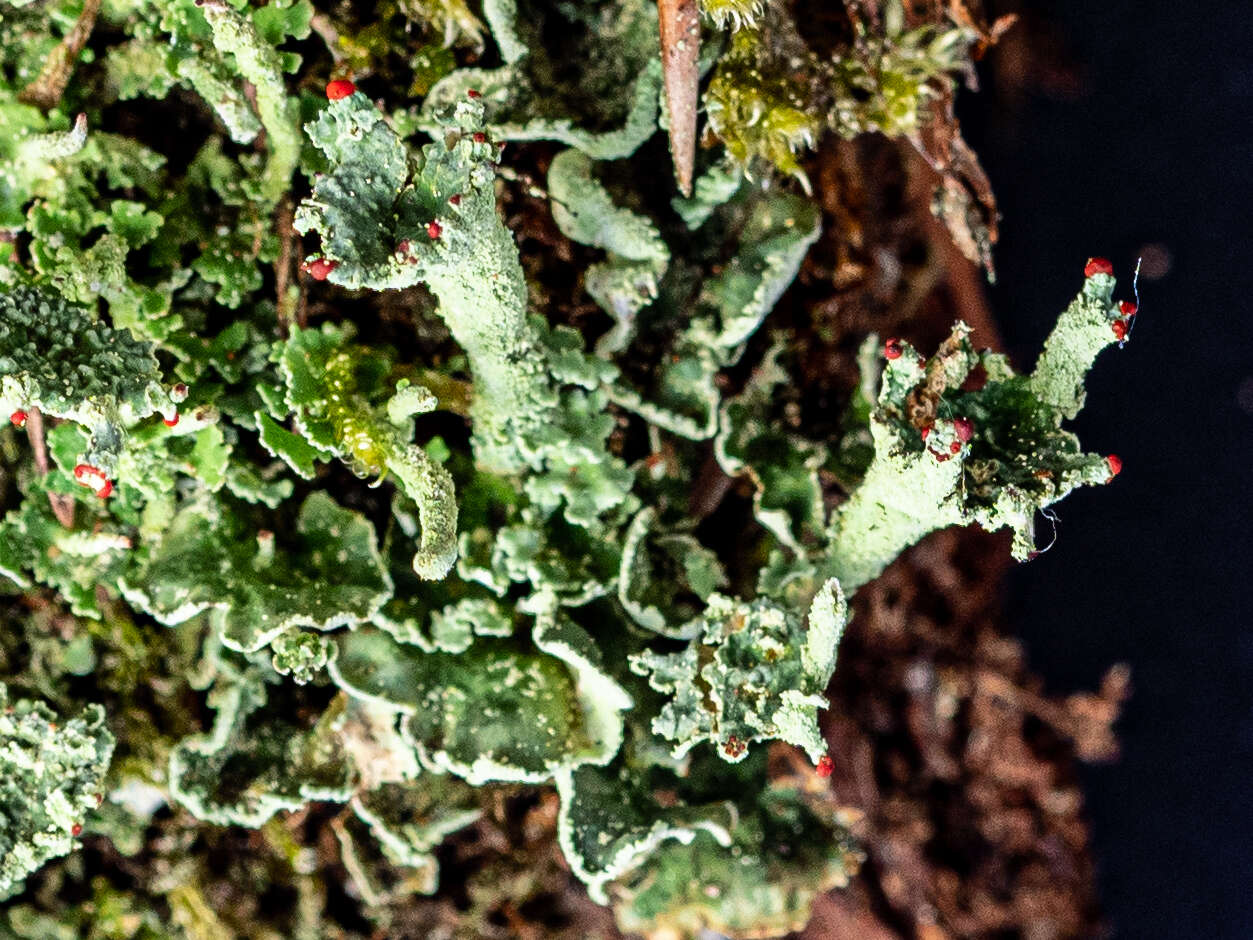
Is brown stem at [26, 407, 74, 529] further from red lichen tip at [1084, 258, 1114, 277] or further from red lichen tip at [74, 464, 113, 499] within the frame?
red lichen tip at [1084, 258, 1114, 277]

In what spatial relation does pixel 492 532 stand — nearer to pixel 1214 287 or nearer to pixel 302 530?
pixel 302 530

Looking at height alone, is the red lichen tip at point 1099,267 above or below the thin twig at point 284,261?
above

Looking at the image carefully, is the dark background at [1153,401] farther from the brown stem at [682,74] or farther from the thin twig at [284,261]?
the thin twig at [284,261]

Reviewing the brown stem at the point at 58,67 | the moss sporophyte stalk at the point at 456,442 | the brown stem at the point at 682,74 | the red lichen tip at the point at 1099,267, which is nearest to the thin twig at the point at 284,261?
the moss sporophyte stalk at the point at 456,442

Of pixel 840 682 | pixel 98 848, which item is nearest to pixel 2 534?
pixel 98 848

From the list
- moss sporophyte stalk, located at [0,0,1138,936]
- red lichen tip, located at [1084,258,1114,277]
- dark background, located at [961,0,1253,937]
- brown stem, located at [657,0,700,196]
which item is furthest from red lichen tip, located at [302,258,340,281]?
dark background, located at [961,0,1253,937]

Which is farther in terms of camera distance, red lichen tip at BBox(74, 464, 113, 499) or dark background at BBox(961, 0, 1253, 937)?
dark background at BBox(961, 0, 1253, 937)

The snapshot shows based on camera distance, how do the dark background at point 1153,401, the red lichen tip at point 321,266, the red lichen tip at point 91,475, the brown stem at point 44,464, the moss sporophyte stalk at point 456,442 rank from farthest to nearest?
the dark background at point 1153,401 → the brown stem at point 44,464 → the moss sporophyte stalk at point 456,442 → the red lichen tip at point 91,475 → the red lichen tip at point 321,266
